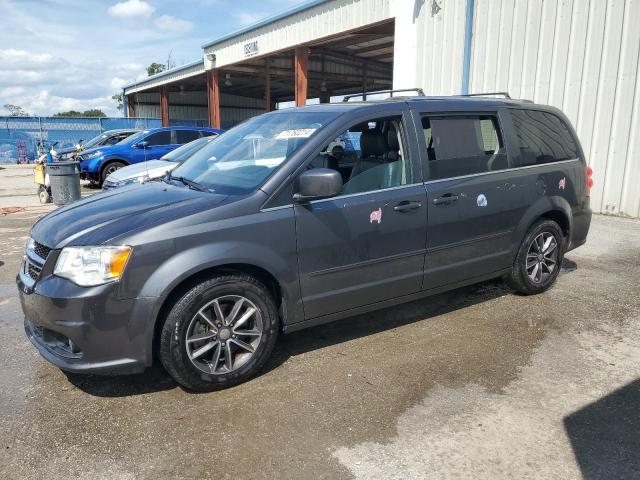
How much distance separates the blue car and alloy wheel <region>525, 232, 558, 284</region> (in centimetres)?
1102

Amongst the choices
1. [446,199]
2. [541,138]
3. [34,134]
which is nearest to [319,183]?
[446,199]

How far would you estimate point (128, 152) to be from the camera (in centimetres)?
1407

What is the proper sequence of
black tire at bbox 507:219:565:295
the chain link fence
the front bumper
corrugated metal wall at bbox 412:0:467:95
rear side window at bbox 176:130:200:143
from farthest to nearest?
the chain link fence
rear side window at bbox 176:130:200:143
corrugated metal wall at bbox 412:0:467:95
black tire at bbox 507:219:565:295
the front bumper

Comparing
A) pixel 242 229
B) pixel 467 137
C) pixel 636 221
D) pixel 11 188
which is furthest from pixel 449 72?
pixel 11 188

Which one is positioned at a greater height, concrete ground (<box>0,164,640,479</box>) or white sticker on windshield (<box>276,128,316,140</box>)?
white sticker on windshield (<box>276,128,316,140</box>)

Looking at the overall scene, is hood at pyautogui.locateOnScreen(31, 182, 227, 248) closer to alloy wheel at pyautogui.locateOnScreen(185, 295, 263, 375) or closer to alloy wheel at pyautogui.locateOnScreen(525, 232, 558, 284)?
alloy wheel at pyautogui.locateOnScreen(185, 295, 263, 375)

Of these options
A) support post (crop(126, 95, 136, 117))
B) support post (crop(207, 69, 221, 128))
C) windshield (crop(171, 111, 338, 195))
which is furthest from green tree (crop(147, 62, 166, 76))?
windshield (crop(171, 111, 338, 195))

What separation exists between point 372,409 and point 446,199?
1.76 m

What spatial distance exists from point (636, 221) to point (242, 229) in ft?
25.7

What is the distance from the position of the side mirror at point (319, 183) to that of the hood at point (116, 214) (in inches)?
20.2

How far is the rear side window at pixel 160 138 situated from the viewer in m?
14.2

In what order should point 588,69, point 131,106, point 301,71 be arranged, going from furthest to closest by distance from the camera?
point 131,106 < point 301,71 < point 588,69

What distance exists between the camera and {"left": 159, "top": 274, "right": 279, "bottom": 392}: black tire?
9.82ft

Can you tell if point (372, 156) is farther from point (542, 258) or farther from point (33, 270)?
point (33, 270)
